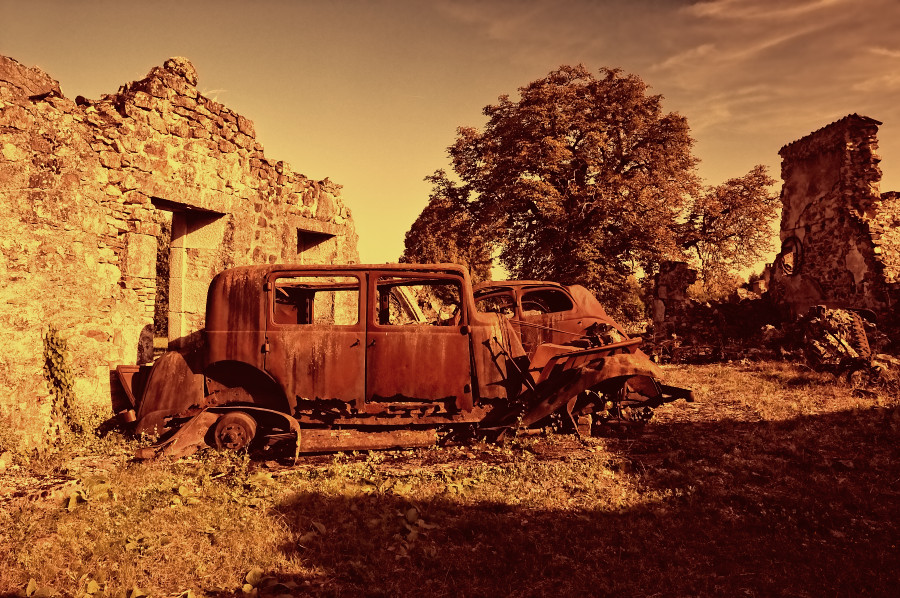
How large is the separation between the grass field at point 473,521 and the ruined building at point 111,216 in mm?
1250

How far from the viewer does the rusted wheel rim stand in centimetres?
548

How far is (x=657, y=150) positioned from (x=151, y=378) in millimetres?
17142

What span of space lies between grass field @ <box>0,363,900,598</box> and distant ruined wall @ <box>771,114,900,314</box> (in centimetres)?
1045

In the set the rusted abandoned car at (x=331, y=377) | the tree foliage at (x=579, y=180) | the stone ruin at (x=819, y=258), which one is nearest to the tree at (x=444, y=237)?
the tree foliage at (x=579, y=180)

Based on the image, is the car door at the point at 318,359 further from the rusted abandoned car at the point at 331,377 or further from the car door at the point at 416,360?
the car door at the point at 416,360

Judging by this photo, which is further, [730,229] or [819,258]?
[730,229]

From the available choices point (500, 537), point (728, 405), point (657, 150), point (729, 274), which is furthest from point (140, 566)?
point (729, 274)

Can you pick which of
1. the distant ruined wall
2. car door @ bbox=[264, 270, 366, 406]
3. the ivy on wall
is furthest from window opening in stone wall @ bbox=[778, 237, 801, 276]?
the ivy on wall

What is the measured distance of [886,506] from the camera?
4.44m

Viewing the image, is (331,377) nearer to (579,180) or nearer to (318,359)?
(318,359)

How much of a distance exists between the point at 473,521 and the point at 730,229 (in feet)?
69.9

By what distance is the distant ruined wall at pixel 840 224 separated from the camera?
14508 millimetres

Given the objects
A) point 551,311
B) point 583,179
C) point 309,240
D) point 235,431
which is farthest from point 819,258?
point 235,431

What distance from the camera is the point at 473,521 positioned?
4.11m
